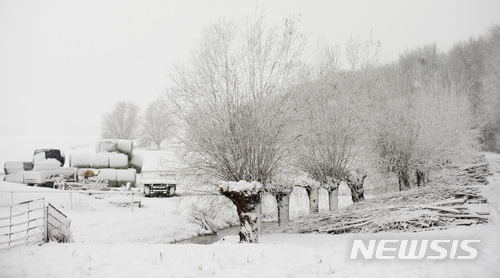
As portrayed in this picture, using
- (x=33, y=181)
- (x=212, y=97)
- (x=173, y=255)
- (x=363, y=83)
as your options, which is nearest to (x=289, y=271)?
(x=173, y=255)

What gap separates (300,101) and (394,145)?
8372 mm

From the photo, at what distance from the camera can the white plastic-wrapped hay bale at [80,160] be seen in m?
26.5

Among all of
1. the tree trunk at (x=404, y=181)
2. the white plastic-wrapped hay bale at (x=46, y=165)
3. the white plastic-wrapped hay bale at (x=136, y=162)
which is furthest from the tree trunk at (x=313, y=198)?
the white plastic-wrapped hay bale at (x=46, y=165)

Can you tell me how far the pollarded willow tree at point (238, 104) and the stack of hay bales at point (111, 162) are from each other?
15100mm

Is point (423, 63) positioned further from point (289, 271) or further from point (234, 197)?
point (289, 271)

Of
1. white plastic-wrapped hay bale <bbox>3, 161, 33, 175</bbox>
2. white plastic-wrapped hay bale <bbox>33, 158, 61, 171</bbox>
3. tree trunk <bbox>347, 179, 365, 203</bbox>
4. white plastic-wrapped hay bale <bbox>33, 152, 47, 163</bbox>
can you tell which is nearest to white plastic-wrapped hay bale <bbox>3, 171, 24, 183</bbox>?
white plastic-wrapped hay bale <bbox>33, 158, 61, 171</bbox>

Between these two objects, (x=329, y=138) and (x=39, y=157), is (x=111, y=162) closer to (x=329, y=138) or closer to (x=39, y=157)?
(x=39, y=157)

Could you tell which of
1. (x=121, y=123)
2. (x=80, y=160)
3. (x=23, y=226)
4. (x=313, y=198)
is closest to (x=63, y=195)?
(x=23, y=226)

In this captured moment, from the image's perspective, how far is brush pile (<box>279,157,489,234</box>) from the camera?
11320 millimetres

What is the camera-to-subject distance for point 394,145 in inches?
768

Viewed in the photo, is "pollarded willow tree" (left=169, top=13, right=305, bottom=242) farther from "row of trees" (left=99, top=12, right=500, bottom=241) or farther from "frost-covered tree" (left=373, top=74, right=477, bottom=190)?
"frost-covered tree" (left=373, top=74, right=477, bottom=190)

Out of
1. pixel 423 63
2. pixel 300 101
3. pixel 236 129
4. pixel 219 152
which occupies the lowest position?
pixel 219 152

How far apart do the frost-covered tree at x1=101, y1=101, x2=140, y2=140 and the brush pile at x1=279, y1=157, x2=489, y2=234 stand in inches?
2398

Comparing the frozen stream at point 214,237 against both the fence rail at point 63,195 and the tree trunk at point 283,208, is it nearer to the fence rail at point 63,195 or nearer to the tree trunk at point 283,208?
the tree trunk at point 283,208
